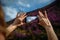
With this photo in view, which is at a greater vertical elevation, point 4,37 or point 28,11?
point 28,11

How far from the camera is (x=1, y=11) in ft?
2.03

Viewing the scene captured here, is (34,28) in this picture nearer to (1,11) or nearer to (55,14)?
(55,14)

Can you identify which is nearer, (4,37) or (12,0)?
(4,37)

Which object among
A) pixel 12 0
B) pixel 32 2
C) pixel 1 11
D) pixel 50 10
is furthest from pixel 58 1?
pixel 1 11

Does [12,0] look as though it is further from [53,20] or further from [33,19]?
[53,20]

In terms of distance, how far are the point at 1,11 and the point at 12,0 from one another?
2.99ft

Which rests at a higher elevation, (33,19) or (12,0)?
(12,0)

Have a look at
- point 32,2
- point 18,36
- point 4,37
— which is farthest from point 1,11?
point 32,2

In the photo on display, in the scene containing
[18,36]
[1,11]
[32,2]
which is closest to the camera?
[1,11]

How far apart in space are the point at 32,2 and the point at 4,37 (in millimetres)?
910

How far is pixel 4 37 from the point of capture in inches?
24.6

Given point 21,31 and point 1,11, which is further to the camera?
point 21,31

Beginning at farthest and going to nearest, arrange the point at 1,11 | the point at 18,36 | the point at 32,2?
the point at 32,2 → the point at 18,36 → the point at 1,11

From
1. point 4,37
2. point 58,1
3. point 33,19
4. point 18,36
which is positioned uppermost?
point 58,1
